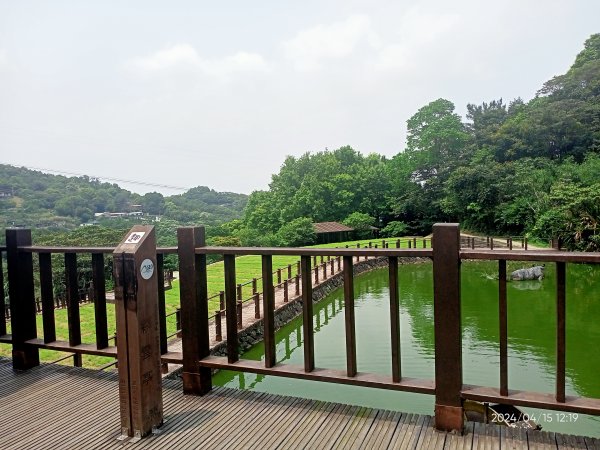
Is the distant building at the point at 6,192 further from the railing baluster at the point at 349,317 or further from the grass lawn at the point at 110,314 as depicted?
the railing baluster at the point at 349,317

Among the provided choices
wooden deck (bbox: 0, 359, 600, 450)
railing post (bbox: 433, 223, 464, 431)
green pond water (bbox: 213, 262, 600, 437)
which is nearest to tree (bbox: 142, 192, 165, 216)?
green pond water (bbox: 213, 262, 600, 437)

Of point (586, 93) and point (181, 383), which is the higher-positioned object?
point (586, 93)

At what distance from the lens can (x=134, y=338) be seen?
1.89 m

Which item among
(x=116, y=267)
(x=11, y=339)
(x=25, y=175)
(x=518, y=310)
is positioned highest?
(x=25, y=175)

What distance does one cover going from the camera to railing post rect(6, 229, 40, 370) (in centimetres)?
278

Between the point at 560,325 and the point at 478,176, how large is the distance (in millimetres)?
24072

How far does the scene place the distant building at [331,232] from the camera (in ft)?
90.0

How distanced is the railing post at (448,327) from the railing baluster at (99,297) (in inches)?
70.8

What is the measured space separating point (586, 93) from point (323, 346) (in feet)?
80.0

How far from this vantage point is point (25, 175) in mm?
35250

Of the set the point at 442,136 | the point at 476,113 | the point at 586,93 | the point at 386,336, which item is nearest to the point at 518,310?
the point at 386,336

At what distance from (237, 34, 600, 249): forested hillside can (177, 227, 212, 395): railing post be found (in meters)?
16.9

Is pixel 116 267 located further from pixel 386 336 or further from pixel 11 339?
pixel 386 336

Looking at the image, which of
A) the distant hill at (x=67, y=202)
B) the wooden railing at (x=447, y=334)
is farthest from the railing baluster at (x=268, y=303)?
the distant hill at (x=67, y=202)
